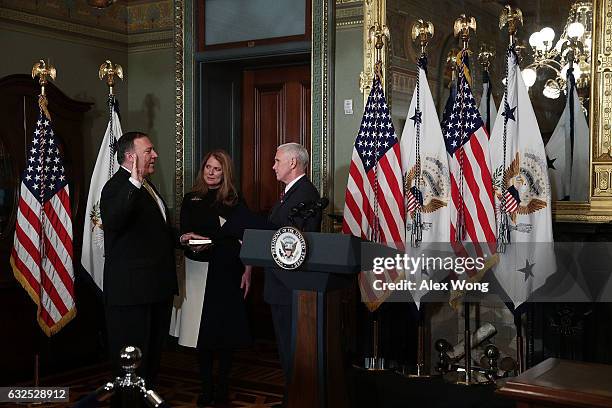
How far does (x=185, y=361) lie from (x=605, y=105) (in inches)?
133

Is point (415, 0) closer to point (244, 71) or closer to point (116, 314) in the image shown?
point (244, 71)

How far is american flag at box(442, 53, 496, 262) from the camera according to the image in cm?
440

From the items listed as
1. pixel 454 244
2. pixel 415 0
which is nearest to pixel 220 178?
pixel 454 244

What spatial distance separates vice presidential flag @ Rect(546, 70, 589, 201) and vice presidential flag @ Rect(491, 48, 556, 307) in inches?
8.8

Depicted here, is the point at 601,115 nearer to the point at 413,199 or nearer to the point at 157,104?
the point at 413,199

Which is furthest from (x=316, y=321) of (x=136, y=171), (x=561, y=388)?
(x=136, y=171)

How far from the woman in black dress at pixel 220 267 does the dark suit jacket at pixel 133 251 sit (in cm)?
37

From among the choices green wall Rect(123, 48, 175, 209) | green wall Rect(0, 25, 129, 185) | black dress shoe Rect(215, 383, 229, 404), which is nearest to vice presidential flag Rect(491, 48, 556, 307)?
black dress shoe Rect(215, 383, 229, 404)

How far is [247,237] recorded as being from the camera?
3312mm

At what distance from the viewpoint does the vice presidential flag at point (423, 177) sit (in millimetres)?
4582

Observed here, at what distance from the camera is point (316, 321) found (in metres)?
3.15

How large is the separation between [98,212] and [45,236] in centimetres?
41

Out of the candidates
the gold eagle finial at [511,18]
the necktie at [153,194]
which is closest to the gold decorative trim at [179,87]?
the necktie at [153,194]

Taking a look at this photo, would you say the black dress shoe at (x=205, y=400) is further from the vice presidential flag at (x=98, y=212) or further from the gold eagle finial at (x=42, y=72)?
the gold eagle finial at (x=42, y=72)
